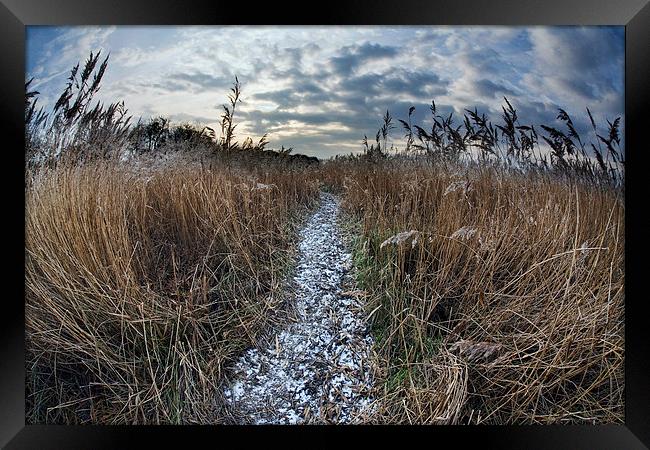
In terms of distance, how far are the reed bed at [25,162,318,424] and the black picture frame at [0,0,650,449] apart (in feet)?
0.25

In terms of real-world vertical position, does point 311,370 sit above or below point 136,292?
below

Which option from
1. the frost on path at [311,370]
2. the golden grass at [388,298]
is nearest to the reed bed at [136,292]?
the golden grass at [388,298]

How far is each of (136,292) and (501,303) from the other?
1.73 meters

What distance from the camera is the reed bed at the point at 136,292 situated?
5.10 feet

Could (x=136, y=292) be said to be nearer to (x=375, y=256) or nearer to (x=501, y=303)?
(x=375, y=256)

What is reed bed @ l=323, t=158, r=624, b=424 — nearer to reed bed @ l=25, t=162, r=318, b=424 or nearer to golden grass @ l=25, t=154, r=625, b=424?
golden grass @ l=25, t=154, r=625, b=424

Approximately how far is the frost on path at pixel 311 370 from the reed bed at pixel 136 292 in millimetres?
117
